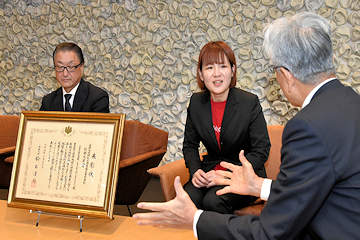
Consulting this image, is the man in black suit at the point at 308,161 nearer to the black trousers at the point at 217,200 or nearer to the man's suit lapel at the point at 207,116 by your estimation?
the black trousers at the point at 217,200

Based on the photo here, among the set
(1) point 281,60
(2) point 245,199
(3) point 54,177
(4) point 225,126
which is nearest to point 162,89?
(4) point 225,126

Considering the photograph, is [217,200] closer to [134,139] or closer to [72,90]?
[134,139]

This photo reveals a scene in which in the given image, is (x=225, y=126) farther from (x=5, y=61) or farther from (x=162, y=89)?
(x=5, y=61)

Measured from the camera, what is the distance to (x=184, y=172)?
86.2 inches

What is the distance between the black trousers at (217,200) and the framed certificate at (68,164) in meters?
0.74

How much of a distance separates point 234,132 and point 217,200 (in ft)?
1.58

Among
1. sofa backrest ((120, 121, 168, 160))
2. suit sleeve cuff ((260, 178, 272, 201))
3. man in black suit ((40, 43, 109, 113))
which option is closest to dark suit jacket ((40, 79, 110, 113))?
man in black suit ((40, 43, 109, 113))

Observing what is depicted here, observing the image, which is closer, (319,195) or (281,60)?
(319,195)

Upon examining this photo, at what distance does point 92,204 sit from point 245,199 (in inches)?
40.2

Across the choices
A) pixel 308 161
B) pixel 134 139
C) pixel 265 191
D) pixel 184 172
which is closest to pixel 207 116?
pixel 184 172

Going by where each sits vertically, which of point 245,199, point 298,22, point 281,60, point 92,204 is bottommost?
point 245,199

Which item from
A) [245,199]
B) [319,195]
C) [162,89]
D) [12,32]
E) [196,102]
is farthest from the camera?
[12,32]

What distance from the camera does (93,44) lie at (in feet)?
14.4

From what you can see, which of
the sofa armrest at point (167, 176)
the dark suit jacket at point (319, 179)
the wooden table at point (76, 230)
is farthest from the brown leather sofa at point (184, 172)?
the dark suit jacket at point (319, 179)
